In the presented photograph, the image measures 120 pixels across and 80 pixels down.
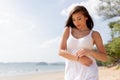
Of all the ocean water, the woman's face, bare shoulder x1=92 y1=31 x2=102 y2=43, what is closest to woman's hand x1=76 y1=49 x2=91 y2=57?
bare shoulder x1=92 y1=31 x2=102 y2=43

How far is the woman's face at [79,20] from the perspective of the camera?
2946 millimetres

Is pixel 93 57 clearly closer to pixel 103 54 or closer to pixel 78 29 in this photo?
pixel 103 54

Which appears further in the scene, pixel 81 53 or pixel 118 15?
pixel 118 15

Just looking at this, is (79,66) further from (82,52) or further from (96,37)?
(96,37)

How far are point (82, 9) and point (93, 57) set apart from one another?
444 mm

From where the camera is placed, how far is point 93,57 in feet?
9.45

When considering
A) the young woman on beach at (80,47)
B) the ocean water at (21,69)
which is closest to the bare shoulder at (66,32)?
the young woman on beach at (80,47)

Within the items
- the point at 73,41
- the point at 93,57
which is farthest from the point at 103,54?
the point at 73,41

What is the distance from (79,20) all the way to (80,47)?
0.26 metres

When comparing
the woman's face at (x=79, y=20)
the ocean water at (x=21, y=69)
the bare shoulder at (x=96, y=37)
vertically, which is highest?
the woman's face at (x=79, y=20)

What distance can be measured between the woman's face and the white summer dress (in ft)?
0.41

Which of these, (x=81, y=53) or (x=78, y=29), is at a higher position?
(x=78, y=29)

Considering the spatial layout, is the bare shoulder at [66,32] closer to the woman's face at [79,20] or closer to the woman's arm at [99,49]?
the woman's face at [79,20]

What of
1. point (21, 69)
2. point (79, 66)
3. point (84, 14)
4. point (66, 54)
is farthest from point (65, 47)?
point (21, 69)
